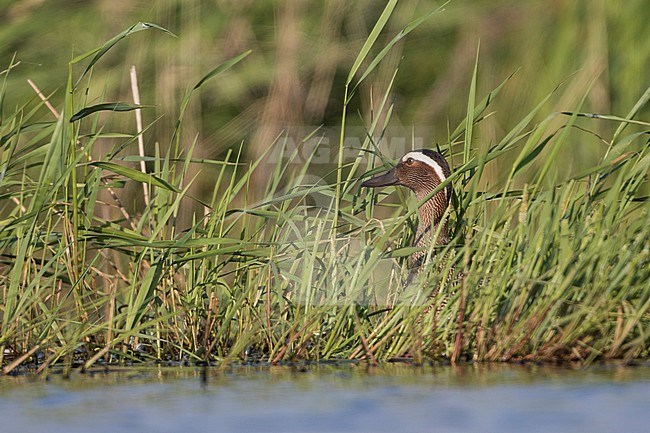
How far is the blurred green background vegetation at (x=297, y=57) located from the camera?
5312 millimetres

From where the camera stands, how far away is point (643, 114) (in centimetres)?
539

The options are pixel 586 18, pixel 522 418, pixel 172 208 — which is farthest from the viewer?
pixel 586 18

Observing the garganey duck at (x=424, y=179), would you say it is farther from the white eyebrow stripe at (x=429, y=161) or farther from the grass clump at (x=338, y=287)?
the grass clump at (x=338, y=287)

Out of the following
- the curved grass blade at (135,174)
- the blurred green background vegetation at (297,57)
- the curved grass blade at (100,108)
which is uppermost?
the blurred green background vegetation at (297,57)

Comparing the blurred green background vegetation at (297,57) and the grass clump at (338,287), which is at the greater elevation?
the blurred green background vegetation at (297,57)

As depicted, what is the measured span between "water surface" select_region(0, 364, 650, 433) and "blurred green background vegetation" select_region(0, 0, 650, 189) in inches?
→ 81.9

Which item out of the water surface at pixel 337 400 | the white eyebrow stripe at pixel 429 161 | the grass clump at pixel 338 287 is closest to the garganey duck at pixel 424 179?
the white eyebrow stripe at pixel 429 161

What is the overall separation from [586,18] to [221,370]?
8.53 feet

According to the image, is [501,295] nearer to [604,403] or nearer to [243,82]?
[604,403]

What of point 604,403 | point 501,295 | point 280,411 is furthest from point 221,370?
point 604,403

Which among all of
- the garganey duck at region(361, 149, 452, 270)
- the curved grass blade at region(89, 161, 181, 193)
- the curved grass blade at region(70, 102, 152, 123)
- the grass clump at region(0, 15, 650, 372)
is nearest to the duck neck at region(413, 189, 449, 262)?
the garganey duck at region(361, 149, 452, 270)

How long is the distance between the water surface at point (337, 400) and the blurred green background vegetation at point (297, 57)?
81.9 inches

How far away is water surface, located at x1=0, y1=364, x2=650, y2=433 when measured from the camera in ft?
9.32

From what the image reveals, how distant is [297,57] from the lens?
5547 millimetres
